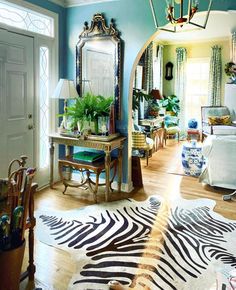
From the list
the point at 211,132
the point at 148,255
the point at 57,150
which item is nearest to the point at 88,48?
the point at 57,150

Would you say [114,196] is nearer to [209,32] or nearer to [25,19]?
[25,19]

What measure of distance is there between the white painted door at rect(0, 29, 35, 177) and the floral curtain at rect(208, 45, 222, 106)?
5.69 metres

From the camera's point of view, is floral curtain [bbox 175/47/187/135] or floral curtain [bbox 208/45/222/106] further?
floral curtain [bbox 175/47/187/135]

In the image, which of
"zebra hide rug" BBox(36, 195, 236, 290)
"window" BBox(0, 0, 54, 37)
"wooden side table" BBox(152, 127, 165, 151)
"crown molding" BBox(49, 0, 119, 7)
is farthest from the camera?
"wooden side table" BBox(152, 127, 165, 151)

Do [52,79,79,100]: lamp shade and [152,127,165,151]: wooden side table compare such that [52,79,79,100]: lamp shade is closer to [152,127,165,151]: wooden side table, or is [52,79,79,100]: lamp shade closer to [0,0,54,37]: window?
[0,0,54,37]: window

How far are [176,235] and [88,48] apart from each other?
2.85m

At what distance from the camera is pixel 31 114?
3.99m

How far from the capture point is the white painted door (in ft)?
11.4

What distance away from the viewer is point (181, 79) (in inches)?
336

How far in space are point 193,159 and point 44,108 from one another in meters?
2.62

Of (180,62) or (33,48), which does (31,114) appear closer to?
(33,48)

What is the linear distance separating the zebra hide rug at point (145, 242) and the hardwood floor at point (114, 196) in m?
0.11

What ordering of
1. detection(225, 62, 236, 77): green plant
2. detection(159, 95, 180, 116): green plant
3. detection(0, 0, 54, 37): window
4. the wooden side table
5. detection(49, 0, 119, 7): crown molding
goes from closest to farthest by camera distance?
detection(0, 0, 54, 37): window < detection(49, 0, 119, 7): crown molding < the wooden side table < detection(225, 62, 236, 77): green plant < detection(159, 95, 180, 116): green plant

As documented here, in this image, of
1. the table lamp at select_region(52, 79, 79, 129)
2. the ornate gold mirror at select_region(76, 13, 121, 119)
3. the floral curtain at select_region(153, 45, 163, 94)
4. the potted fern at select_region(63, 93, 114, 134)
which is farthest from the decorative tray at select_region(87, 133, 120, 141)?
the floral curtain at select_region(153, 45, 163, 94)
